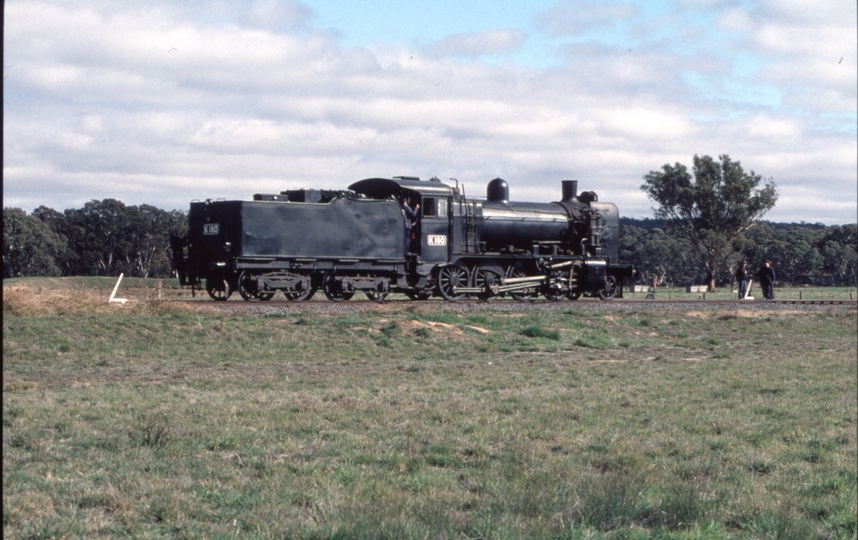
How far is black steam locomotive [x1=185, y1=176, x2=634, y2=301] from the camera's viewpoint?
24.0 meters

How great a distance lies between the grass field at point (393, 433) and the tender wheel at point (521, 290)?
8.09 metres

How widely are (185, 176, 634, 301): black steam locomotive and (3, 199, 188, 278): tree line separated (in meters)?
34.2

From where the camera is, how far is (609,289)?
3116 centimetres

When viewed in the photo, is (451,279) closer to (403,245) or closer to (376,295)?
(403,245)

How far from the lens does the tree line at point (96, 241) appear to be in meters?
56.0

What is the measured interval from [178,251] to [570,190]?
540 inches

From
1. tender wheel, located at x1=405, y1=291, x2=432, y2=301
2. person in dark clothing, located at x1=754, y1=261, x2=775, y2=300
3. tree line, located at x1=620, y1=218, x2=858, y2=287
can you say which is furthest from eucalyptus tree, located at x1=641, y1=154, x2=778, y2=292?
tender wheel, located at x1=405, y1=291, x2=432, y2=301

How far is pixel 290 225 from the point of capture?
78.8 ft

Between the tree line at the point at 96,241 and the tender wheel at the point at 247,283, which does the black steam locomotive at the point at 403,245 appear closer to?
the tender wheel at the point at 247,283

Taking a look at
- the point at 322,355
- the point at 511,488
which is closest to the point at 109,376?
the point at 322,355

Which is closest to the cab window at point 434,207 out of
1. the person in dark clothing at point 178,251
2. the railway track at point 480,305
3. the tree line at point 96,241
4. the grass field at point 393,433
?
the railway track at point 480,305

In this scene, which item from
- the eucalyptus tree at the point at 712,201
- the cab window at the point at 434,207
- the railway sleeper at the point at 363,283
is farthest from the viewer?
the eucalyptus tree at the point at 712,201

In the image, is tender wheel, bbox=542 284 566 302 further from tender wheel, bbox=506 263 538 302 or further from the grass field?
the grass field

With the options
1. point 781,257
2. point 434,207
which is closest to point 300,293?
point 434,207
